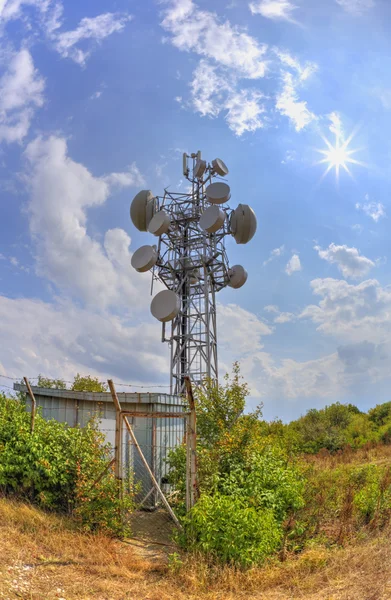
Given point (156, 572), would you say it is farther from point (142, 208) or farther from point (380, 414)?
point (380, 414)

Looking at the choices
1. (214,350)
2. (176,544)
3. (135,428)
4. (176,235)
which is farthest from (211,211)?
(176,544)

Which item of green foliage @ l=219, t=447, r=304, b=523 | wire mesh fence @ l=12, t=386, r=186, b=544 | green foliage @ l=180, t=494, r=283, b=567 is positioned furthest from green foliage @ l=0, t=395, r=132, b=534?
green foliage @ l=219, t=447, r=304, b=523

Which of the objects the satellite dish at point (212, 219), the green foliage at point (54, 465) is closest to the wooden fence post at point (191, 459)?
the green foliage at point (54, 465)

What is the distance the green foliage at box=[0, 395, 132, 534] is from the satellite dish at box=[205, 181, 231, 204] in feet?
39.7

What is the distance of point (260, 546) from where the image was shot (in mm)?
7047

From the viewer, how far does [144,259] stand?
18906mm

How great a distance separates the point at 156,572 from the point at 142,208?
16079 millimetres

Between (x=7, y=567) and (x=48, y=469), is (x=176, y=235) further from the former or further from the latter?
(x=7, y=567)

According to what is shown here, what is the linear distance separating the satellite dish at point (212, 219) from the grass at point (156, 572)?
12.3 m

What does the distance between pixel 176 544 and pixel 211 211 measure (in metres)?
13.0

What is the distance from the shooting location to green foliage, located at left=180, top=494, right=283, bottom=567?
6941mm

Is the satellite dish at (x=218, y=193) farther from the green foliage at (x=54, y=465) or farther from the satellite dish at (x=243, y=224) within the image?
the green foliage at (x=54, y=465)

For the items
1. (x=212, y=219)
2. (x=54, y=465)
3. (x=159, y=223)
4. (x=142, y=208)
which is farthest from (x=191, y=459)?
(x=142, y=208)

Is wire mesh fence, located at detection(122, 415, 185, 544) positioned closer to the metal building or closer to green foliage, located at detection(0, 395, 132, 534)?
the metal building
